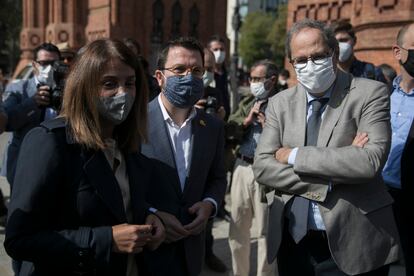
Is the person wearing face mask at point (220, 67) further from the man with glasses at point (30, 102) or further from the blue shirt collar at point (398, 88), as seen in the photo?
the blue shirt collar at point (398, 88)

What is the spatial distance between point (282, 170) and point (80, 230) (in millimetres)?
1292

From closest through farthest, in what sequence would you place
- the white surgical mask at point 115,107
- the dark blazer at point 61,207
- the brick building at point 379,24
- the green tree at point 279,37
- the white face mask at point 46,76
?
the dark blazer at point 61,207 → the white surgical mask at point 115,107 → the white face mask at point 46,76 → the brick building at point 379,24 → the green tree at point 279,37

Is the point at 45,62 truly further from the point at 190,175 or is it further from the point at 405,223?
the point at 405,223

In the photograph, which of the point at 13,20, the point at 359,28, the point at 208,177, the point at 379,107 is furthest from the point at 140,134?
the point at 13,20

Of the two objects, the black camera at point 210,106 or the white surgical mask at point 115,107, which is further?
the black camera at point 210,106

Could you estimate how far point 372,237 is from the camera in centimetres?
260

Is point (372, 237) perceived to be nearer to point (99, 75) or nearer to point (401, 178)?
point (401, 178)

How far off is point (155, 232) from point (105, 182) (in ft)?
1.29

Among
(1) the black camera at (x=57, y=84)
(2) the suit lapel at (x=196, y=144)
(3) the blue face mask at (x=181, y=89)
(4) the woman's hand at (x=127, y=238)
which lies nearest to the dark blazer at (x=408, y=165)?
(2) the suit lapel at (x=196, y=144)

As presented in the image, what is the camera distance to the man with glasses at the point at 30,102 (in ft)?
15.2

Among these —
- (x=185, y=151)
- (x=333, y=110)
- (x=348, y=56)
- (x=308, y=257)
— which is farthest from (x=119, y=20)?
(x=308, y=257)

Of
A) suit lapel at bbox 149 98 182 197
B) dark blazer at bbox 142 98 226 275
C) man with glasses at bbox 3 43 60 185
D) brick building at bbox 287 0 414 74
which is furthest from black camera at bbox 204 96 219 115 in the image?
brick building at bbox 287 0 414 74

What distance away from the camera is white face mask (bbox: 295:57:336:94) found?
281 centimetres

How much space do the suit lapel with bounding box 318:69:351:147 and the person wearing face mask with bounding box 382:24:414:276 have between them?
88cm
